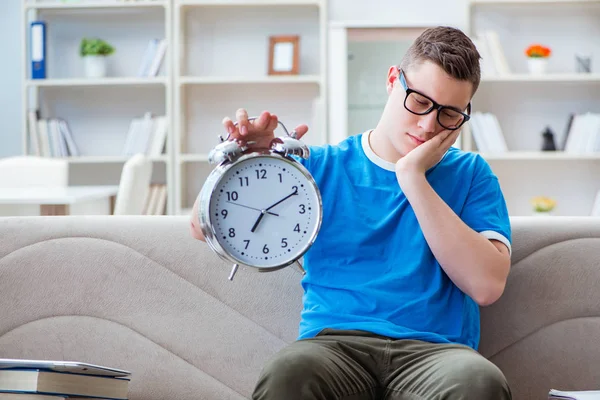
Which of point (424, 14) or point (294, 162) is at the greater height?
point (424, 14)

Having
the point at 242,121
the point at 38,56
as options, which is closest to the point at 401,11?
the point at 38,56

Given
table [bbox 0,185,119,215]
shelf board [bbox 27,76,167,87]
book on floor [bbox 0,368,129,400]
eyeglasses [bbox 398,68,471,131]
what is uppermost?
shelf board [bbox 27,76,167,87]

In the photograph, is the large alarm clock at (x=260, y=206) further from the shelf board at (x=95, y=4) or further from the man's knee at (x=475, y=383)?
the shelf board at (x=95, y=4)

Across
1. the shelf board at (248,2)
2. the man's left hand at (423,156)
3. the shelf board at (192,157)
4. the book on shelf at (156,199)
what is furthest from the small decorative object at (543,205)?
the man's left hand at (423,156)

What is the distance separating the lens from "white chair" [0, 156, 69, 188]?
3963 millimetres

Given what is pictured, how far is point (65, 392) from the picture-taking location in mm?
1301

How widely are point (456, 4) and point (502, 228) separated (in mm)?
3887

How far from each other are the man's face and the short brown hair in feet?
0.04

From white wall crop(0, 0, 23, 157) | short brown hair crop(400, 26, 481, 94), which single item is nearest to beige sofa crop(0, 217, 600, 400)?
short brown hair crop(400, 26, 481, 94)

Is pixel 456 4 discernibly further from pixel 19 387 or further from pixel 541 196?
pixel 19 387

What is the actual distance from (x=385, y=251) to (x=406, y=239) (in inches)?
1.8

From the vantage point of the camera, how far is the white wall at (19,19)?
16.9 feet

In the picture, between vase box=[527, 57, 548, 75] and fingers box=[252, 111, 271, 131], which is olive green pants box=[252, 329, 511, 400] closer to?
fingers box=[252, 111, 271, 131]

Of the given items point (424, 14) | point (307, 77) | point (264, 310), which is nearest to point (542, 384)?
point (264, 310)
